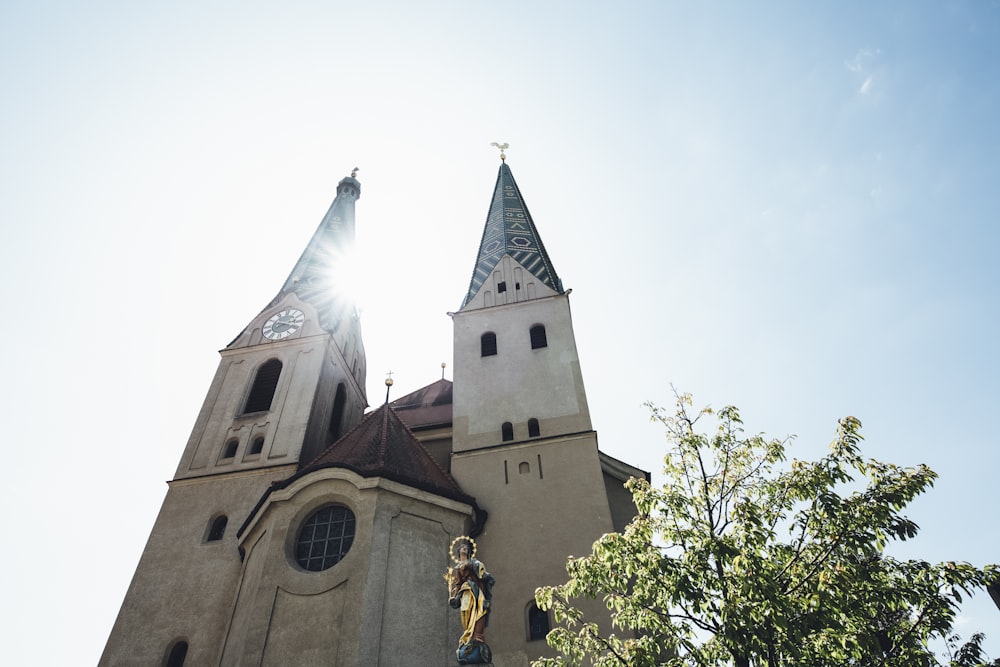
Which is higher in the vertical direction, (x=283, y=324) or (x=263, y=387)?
(x=283, y=324)

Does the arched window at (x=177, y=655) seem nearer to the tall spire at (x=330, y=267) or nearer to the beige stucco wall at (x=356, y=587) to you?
the beige stucco wall at (x=356, y=587)

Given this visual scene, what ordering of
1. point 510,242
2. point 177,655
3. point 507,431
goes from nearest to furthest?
point 177,655, point 507,431, point 510,242

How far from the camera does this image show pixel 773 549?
7934mm

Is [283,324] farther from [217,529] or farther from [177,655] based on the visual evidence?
[177,655]

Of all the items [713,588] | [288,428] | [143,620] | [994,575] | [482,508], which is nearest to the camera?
[994,575]

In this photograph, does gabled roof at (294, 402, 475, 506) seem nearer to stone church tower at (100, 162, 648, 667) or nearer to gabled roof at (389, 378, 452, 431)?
stone church tower at (100, 162, 648, 667)

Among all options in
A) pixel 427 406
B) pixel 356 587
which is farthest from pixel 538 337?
pixel 356 587

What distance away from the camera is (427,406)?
22375mm

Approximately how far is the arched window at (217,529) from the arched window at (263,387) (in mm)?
3638

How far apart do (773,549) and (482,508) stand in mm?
8457

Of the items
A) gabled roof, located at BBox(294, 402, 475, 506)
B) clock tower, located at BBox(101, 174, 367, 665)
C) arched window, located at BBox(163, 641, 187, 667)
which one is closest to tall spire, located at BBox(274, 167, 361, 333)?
clock tower, located at BBox(101, 174, 367, 665)

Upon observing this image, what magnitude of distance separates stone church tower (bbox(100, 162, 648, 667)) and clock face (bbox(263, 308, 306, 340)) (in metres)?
0.07

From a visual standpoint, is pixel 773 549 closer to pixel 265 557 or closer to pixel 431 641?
pixel 431 641

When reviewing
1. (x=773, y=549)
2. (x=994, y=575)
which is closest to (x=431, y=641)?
(x=773, y=549)
